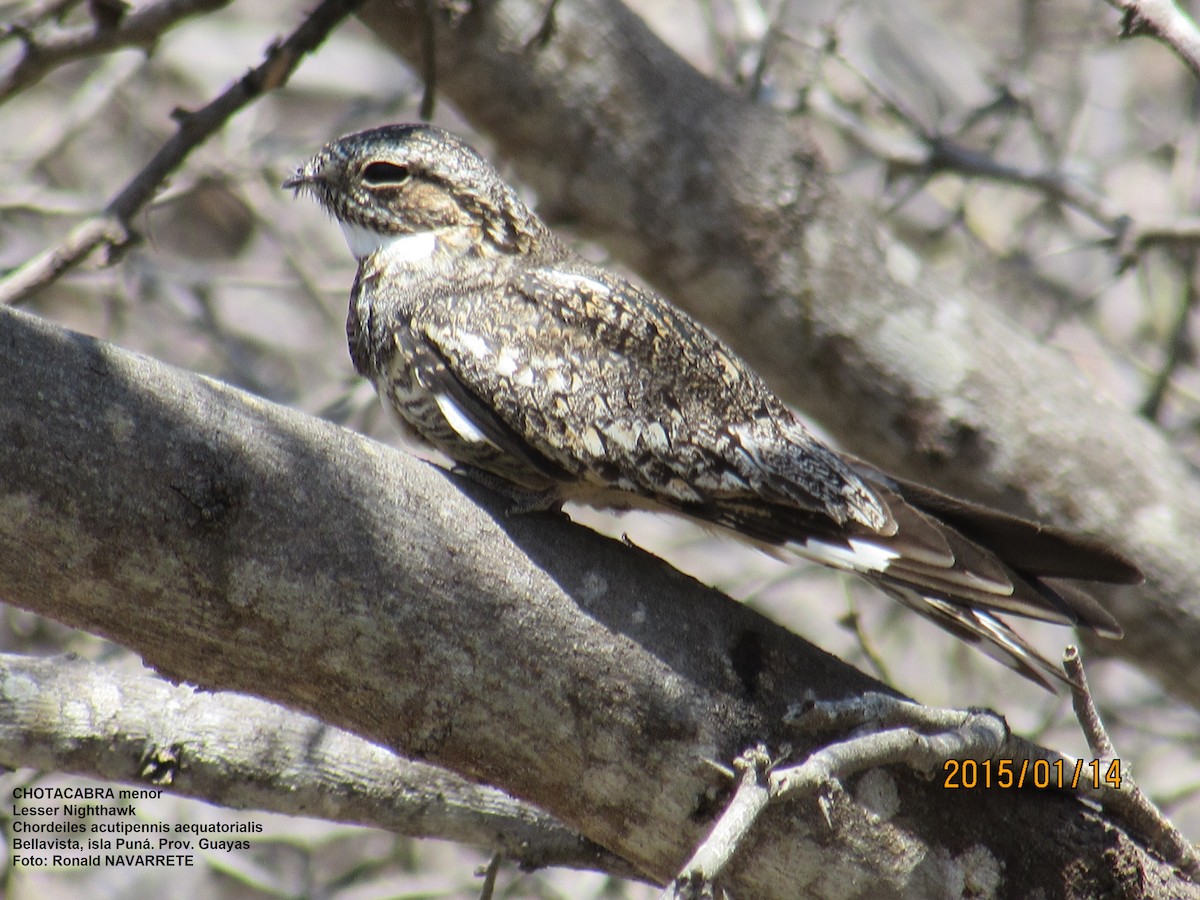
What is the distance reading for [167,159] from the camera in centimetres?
266

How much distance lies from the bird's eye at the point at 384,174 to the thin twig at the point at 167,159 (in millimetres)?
309

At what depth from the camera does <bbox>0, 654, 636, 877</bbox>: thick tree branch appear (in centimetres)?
236

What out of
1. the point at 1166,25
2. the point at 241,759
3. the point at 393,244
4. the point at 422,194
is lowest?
the point at 241,759

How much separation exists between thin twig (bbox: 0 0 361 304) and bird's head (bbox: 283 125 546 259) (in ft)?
0.97

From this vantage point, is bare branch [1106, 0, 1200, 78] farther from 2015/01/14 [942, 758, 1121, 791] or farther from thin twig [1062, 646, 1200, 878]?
2015/01/14 [942, 758, 1121, 791]

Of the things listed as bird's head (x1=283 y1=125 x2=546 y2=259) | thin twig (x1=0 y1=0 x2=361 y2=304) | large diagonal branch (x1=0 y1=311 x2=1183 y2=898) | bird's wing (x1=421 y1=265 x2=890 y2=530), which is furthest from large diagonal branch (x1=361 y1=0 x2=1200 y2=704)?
large diagonal branch (x1=0 y1=311 x2=1183 y2=898)

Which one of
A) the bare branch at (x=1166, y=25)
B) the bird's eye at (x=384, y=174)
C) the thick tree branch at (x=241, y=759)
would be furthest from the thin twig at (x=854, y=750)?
the bird's eye at (x=384, y=174)

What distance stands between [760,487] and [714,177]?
1.39 metres

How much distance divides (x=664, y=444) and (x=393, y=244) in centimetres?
102

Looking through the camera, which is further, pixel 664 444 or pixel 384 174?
pixel 384 174

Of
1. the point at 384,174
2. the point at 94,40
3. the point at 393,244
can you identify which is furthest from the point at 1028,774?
the point at 94,40

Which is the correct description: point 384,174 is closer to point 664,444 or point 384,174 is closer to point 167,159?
point 167,159

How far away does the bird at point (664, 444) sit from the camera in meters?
2.30

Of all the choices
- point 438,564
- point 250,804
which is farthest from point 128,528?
point 250,804
